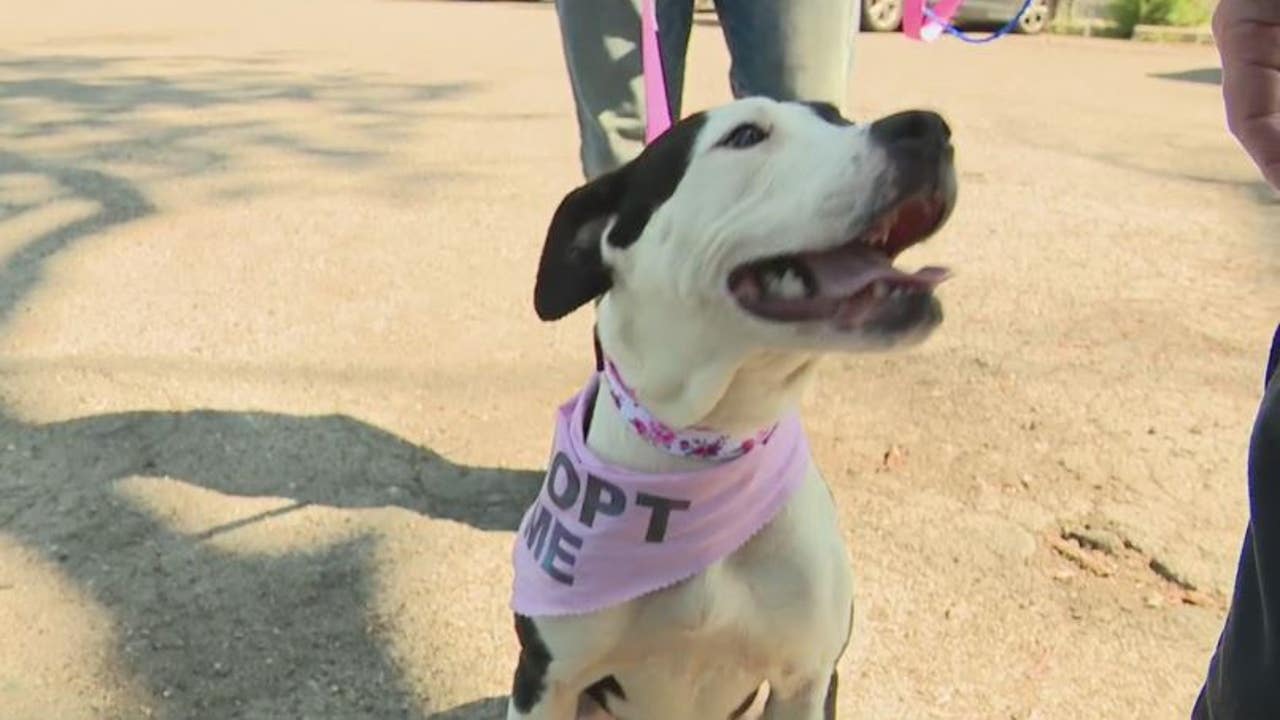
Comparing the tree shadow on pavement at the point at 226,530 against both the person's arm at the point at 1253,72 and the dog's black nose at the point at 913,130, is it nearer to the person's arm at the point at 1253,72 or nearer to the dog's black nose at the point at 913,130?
the dog's black nose at the point at 913,130

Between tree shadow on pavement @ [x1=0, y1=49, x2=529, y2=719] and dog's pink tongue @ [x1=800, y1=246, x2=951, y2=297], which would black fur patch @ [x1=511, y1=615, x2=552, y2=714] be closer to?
tree shadow on pavement @ [x1=0, y1=49, x2=529, y2=719]

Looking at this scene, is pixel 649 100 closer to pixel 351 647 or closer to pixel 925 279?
pixel 925 279

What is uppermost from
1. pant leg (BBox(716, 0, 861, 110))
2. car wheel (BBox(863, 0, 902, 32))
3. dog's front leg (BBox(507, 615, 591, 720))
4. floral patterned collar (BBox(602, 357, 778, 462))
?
pant leg (BBox(716, 0, 861, 110))

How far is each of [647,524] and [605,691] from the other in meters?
0.38

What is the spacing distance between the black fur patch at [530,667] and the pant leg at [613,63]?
112cm

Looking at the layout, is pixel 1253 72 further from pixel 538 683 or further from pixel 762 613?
pixel 538 683

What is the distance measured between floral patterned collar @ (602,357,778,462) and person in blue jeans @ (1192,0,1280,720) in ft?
2.36

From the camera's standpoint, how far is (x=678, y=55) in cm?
290

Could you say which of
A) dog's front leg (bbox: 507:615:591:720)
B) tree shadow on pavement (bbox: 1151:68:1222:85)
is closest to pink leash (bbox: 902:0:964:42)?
dog's front leg (bbox: 507:615:591:720)

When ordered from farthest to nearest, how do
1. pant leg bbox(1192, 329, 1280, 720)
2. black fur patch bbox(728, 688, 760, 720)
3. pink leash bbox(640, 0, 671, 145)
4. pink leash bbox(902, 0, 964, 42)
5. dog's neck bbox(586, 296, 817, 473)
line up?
1. pink leash bbox(902, 0, 964, 42)
2. pink leash bbox(640, 0, 671, 145)
3. black fur patch bbox(728, 688, 760, 720)
4. dog's neck bbox(586, 296, 817, 473)
5. pant leg bbox(1192, 329, 1280, 720)

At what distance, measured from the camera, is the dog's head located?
5.60 feet

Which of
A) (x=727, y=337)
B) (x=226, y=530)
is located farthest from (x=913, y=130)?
(x=226, y=530)

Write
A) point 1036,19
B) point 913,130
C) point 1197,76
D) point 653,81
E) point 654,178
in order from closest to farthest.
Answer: point 913,130 < point 654,178 < point 653,81 < point 1197,76 < point 1036,19

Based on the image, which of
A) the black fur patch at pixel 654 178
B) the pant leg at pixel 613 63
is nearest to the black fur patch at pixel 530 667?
the black fur patch at pixel 654 178
